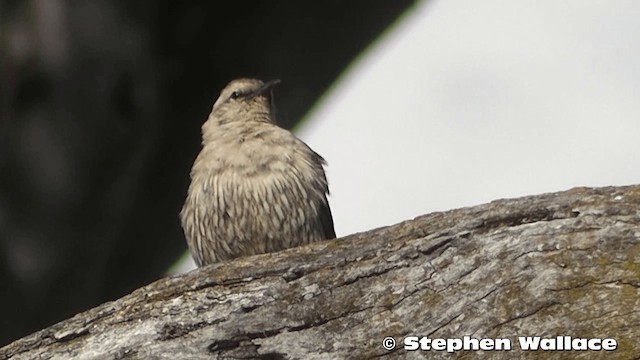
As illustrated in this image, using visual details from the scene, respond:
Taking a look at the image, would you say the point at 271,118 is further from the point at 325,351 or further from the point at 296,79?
the point at 325,351

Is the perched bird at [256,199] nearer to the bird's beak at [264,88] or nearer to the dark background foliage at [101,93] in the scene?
the bird's beak at [264,88]

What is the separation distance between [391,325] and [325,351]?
0.98 feet

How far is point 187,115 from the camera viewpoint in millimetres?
9273

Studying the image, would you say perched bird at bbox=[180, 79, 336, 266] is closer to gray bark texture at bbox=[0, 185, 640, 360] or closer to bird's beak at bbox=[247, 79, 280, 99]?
bird's beak at bbox=[247, 79, 280, 99]

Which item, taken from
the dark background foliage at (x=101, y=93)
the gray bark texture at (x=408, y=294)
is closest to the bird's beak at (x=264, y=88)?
the dark background foliage at (x=101, y=93)

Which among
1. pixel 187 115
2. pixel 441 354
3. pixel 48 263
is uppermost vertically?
pixel 187 115

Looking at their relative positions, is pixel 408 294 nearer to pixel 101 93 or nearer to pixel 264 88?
pixel 101 93

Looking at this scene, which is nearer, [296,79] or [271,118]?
[296,79]

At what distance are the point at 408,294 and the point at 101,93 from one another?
1.69m

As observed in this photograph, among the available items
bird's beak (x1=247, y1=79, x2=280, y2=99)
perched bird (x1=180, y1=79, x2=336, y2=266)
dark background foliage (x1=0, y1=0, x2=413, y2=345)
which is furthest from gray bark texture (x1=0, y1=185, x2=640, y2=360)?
bird's beak (x1=247, y1=79, x2=280, y2=99)

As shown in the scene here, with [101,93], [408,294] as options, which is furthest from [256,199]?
[408,294]

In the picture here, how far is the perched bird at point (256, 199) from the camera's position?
9.98 m

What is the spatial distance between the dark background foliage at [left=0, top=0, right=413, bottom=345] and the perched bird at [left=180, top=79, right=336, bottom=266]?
1027 millimetres

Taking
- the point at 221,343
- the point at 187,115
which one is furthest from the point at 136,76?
the point at 221,343
